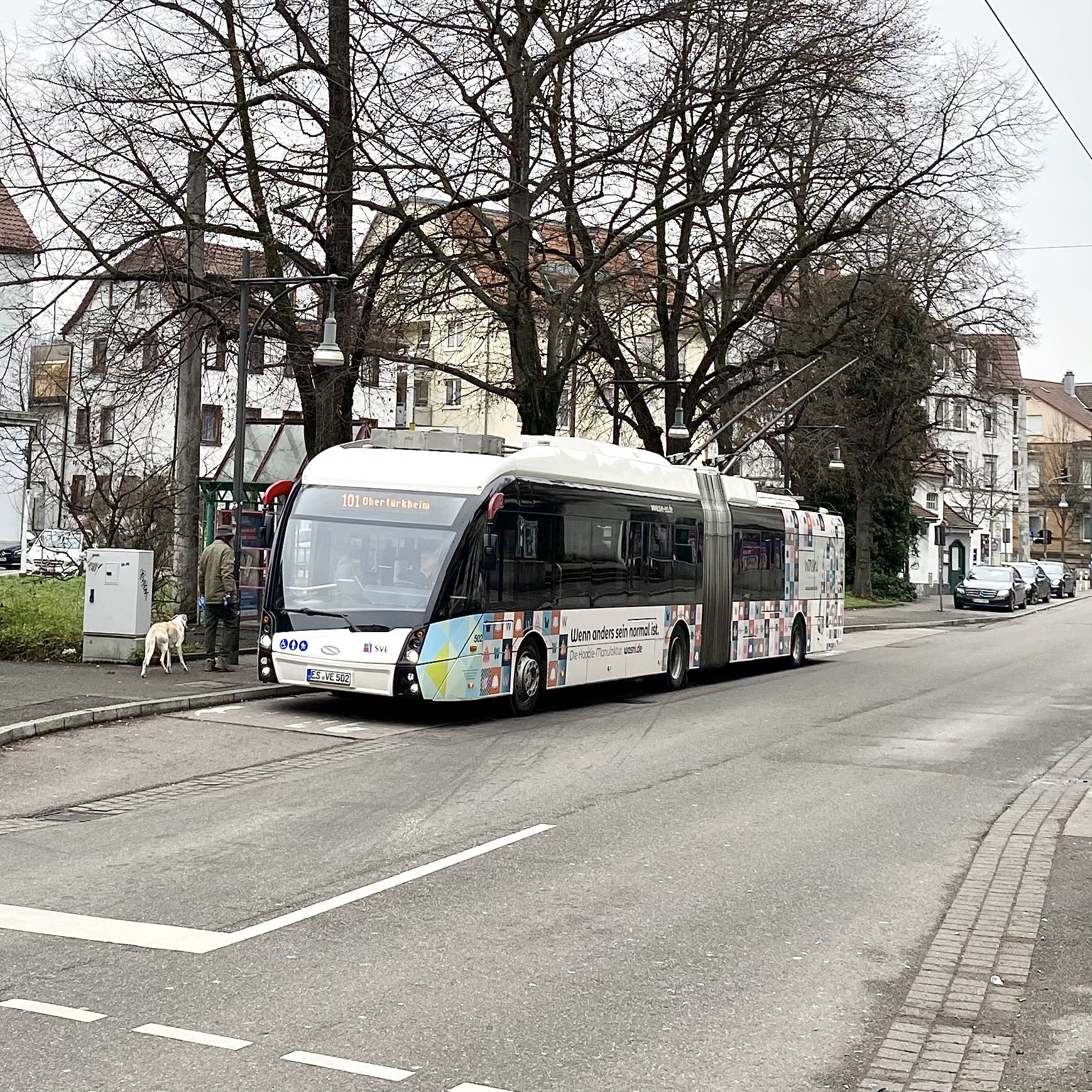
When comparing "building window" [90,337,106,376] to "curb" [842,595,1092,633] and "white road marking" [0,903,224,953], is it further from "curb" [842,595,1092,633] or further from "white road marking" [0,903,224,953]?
"curb" [842,595,1092,633]

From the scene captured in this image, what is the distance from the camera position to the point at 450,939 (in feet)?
23.9

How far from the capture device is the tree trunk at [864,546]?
2191 inches

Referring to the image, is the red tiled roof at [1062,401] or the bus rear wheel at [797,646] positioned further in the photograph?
the red tiled roof at [1062,401]

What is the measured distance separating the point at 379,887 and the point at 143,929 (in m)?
1.45

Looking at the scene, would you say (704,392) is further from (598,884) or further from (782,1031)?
(782,1031)

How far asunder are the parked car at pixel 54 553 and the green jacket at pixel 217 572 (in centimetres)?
2680

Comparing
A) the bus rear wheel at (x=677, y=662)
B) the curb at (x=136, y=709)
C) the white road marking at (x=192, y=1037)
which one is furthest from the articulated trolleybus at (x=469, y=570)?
the white road marking at (x=192, y=1037)

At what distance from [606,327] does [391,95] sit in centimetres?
758

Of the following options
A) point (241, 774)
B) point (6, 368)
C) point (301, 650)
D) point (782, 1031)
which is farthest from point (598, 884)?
point (6, 368)

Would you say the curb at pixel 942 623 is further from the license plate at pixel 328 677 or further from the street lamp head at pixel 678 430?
the license plate at pixel 328 677

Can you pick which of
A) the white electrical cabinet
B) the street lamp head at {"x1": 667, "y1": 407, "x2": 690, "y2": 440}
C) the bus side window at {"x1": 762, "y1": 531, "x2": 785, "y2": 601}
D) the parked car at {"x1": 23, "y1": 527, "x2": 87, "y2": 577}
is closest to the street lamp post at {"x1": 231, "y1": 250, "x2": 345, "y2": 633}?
the white electrical cabinet

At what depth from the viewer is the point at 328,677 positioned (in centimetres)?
1683

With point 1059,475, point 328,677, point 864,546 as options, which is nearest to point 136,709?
A: point 328,677

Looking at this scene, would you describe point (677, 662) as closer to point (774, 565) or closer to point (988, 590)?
point (774, 565)
